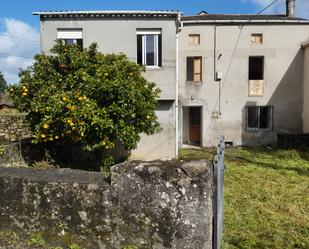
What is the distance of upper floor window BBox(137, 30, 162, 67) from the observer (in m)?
12.6

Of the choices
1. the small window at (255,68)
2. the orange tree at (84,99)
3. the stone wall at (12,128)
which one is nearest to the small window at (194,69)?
the small window at (255,68)

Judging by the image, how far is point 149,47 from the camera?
12727 millimetres

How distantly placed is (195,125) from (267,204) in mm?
12518

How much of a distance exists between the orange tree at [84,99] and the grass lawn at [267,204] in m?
2.22

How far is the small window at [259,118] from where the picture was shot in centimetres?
1764

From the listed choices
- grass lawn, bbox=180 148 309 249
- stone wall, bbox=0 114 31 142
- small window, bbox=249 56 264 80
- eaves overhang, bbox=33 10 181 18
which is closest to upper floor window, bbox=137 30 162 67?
eaves overhang, bbox=33 10 181 18

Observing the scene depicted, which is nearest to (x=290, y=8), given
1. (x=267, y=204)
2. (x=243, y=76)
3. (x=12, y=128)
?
(x=243, y=76)

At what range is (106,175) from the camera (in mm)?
3756

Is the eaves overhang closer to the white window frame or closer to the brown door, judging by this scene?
the white window frame

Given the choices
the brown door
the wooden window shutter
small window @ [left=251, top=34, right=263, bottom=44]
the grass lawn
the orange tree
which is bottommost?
the grass lawn

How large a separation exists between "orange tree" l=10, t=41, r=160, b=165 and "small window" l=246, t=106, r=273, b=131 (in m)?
9.87

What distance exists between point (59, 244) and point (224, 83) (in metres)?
15.2

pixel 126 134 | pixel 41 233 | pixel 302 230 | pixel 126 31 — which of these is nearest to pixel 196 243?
pixel 41 233

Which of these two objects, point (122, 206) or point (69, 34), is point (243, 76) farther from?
point (122, 206)
